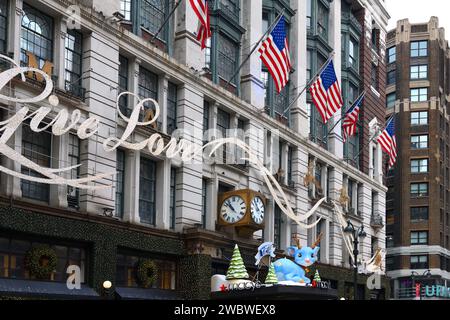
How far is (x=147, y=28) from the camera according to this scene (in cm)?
3188

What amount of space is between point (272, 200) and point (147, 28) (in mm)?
14109

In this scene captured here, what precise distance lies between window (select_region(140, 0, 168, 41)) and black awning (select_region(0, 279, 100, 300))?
12474 mm

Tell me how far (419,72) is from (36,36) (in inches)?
2863

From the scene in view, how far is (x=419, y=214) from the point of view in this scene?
88125 mm

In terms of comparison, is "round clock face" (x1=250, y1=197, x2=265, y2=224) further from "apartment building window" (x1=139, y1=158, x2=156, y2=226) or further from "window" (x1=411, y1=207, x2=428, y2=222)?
"window" (x1=411, y1=207, x2=428, y2=222)

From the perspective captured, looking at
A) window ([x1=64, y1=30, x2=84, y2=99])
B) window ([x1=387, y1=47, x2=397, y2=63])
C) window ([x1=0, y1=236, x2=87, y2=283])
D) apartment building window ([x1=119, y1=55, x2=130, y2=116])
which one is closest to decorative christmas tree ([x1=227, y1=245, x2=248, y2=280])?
apartment building window ([x1=119, y1=55, x2=130, y2=116])

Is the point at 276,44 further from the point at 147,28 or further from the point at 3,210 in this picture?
the point at 3,210

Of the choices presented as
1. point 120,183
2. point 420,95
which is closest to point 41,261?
point 120,183

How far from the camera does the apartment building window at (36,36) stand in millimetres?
24547

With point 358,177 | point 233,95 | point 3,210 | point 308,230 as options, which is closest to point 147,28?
point 233,95

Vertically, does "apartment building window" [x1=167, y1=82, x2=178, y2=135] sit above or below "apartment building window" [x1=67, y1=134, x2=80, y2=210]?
above

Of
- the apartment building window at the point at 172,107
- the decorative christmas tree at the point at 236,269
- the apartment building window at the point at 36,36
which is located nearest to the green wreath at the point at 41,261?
the apartment building window at the point at 36,36

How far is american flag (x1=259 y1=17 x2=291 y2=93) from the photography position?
32969mm
